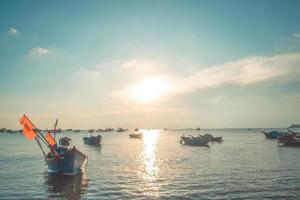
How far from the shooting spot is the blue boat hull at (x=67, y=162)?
32.4 metres

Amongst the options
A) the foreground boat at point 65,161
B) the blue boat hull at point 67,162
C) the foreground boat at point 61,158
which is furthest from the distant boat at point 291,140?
the blue boat hull at point 67,162

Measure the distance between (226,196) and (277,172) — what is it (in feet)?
50.9

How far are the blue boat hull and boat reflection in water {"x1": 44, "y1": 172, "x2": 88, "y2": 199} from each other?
0.76 meters

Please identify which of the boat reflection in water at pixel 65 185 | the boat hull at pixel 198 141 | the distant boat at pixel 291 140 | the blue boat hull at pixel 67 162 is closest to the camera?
the boat reflection in water at pixel 65 185

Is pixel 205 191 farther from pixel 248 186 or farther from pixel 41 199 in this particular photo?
pixel 41 199

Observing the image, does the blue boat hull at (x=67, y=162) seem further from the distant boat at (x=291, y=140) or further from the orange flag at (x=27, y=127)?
the distant boat at (x=291, y=140)

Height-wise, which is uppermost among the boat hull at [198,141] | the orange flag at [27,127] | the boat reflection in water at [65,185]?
the orange flag at [27,127]

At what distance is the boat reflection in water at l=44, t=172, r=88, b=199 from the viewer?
85.8 ft

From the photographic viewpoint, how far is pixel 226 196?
24.0m

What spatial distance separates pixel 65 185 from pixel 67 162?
3.49m

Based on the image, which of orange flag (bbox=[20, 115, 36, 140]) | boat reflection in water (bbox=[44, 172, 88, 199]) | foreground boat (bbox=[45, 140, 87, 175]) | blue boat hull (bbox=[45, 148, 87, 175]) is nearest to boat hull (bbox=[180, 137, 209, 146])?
boat reflection in water (bbox=[44, 172, 88, 199])

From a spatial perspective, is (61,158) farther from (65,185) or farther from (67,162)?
(65,185)

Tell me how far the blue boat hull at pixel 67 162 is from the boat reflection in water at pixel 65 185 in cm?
76

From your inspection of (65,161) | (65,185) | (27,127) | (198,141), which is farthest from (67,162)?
(198,141)
